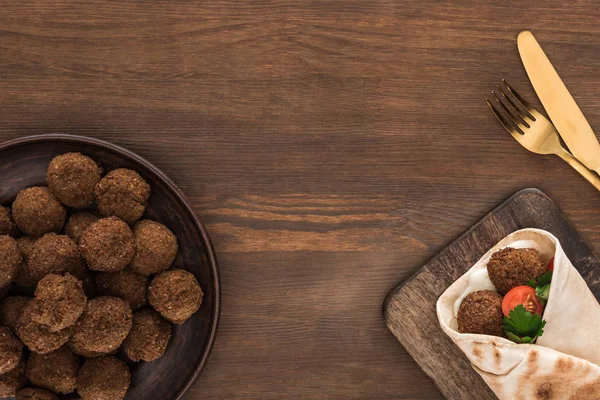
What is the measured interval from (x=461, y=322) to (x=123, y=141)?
145cm

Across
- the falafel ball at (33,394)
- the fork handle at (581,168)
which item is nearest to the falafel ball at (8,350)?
the falafel ball at (33,394)

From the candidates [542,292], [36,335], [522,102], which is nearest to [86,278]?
[36,335]

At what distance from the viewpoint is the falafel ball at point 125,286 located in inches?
85.6

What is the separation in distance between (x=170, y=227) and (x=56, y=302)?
1.58ft

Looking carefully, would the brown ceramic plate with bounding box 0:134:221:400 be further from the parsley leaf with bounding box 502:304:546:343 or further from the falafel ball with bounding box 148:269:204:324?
the parsley leaf with bounding box 502:304:546:343

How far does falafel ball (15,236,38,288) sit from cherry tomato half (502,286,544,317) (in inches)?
65.2

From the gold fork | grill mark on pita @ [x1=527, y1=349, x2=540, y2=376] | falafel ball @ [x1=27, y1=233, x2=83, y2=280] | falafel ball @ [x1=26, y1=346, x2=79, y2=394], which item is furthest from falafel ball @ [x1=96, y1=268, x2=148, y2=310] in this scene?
the gold fork

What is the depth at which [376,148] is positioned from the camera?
240 centimetres

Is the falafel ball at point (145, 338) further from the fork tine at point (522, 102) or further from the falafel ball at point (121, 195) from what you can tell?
the fork tine at point (522, 102)

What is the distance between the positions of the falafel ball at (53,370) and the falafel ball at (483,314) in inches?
56.2

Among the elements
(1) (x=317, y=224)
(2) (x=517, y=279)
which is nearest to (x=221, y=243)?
(1) (x=317, y=224)

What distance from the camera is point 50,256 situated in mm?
2051

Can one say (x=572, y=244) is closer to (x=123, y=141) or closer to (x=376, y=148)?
(x=376, y=148)

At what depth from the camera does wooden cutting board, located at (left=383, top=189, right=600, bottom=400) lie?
2.39 m
